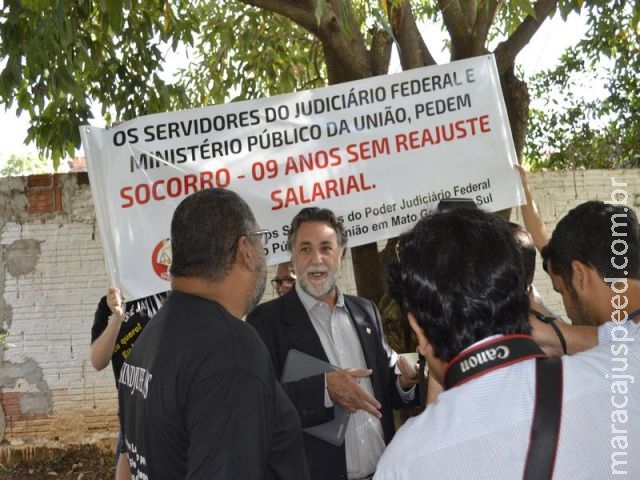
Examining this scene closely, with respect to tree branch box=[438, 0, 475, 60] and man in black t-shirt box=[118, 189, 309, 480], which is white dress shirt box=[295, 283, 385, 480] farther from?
tree branch box=[438, 0, 475, 60]

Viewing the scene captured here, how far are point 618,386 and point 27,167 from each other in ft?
102

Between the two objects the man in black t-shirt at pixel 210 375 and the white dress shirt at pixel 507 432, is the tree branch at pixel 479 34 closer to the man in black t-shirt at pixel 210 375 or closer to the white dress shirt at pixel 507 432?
the man in black t-shirt at pixel 210 375

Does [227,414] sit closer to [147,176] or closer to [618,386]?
[618,386]

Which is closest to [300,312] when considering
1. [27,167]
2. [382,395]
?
[382,395]

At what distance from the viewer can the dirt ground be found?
19.5ft

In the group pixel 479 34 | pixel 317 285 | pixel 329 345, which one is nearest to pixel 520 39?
pixel 479 34

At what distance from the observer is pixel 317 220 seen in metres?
3.56

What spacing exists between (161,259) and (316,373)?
115 cm

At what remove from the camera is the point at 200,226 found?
2121 millimetres

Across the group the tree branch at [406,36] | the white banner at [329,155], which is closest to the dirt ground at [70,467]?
the white banner at [329,155]

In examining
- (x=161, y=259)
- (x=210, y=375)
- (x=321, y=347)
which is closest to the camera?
(x=210, y=375)

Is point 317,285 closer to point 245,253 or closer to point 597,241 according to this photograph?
point 245,253

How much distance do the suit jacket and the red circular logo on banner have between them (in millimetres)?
594

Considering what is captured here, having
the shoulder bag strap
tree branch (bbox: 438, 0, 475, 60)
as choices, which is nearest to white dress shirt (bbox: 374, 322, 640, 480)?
the shoulder bag strap
